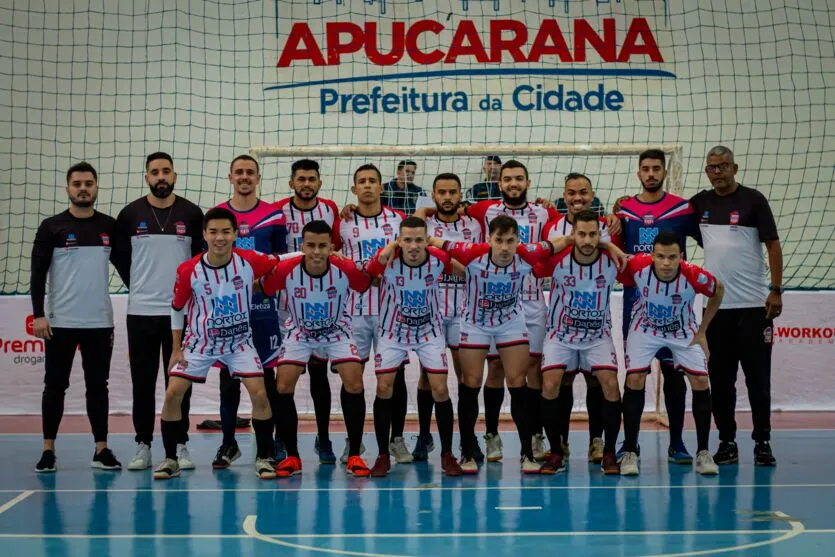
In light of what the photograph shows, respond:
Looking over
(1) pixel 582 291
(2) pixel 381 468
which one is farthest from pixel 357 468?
(1) pixel 582 291

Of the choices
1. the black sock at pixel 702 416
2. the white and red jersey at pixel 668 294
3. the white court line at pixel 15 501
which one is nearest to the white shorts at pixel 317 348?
the white court line at pixel 15 501

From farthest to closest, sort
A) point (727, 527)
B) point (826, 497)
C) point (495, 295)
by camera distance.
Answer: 1. point (495, 295)
2. point (826, 497)
3. point (727, 527)

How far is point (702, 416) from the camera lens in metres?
7.06

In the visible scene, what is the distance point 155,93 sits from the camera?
13930mm

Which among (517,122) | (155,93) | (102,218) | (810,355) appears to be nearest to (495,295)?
(102,218)

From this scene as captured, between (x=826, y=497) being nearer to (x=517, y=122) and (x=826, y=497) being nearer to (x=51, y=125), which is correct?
(x=517, y=122)

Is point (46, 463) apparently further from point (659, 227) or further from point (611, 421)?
point (659, 227)

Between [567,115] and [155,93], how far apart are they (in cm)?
537

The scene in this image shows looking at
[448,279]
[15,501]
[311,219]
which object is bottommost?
[15,501]

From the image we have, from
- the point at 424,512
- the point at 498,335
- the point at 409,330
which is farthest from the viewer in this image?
the point at 498,335

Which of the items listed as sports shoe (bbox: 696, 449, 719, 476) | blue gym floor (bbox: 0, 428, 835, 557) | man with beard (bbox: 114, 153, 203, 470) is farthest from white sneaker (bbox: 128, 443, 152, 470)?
sports shoe (bbox: 696, 449, 719, 476)

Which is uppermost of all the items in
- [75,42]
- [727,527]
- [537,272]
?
[75,42]

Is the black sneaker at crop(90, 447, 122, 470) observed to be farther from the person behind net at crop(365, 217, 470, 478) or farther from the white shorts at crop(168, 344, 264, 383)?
the person behind net at crop(365, 217, 470, 478)

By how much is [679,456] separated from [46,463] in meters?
4.26
